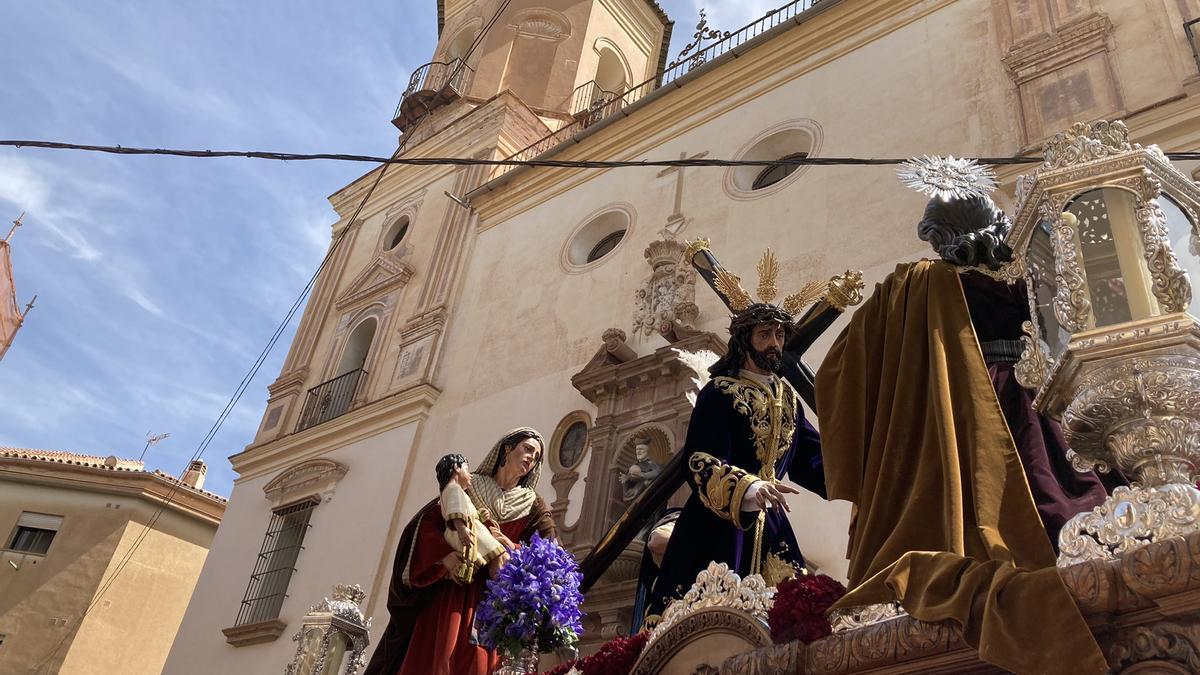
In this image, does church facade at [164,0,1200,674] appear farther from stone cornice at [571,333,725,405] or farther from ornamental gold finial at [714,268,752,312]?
ornamental gold finial at [714,268,752,312]

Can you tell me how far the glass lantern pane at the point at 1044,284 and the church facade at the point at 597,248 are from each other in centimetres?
456

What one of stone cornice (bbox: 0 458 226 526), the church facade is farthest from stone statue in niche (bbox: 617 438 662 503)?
stone cornice (bbox: 0 458 226 526)

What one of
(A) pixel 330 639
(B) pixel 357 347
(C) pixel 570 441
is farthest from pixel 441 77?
(A) pixel 330 639

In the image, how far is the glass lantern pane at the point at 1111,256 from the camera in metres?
2.12

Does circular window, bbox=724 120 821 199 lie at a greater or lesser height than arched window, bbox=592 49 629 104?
lesser

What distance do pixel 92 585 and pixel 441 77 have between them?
10.8 metres

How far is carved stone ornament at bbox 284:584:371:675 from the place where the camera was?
183 inches

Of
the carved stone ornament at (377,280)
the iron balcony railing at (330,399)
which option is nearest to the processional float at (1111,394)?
the iron balcony railing at (330,399)

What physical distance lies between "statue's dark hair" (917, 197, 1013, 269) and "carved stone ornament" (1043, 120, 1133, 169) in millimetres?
592

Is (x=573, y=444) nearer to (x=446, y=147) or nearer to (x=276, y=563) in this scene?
(x=276, y=563)

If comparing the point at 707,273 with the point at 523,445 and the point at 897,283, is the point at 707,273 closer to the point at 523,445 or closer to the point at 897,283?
the point at 523,445

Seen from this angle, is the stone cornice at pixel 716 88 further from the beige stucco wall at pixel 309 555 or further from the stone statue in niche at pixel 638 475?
the stone statue in niche at pixel 638 475

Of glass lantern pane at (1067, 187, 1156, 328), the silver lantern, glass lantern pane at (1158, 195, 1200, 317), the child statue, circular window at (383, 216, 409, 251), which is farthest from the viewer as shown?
circular window at (383, 216, 409, 251)

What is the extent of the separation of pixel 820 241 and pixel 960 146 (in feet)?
4.43
